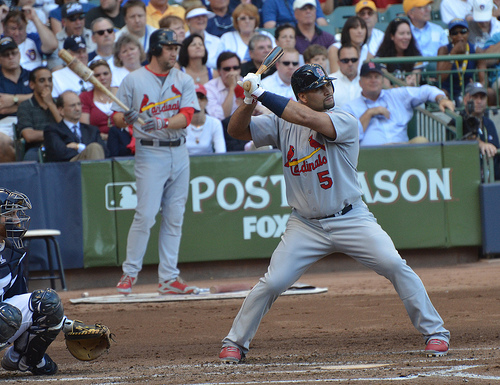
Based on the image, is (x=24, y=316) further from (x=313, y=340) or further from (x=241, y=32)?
(x=241, y=32)

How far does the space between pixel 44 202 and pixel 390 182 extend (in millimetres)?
4192

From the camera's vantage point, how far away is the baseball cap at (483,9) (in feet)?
39.2

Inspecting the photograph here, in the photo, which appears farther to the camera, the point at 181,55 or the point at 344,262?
the point at 181,55

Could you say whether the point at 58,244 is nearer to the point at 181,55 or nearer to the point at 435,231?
the point at 181,55

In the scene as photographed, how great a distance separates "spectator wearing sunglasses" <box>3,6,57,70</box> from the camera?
438 inches

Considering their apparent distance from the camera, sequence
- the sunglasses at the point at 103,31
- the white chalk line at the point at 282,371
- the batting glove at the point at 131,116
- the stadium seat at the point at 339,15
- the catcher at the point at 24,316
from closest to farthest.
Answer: the white chalk line at the point at 282,371 < the catcher at the point at 24,316 < the batting glove at the point at 131,116 < the sunglasses at the point at 103,31 < the stadium seat at the point at 339,15

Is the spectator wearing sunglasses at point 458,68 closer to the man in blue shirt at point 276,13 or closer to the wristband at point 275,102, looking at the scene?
the man in blue shirt at point 276,13

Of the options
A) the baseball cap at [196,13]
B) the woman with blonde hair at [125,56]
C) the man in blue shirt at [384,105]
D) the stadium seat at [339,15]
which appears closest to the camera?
the man in blue shirt at [384,105]

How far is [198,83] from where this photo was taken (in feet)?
35.4

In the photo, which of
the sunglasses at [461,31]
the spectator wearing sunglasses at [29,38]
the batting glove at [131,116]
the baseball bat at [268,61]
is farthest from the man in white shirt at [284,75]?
the baseball bat at [268,61]

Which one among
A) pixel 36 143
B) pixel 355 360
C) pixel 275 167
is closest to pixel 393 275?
pixel 355 360

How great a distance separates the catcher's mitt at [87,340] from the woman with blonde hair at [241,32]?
7625 mm

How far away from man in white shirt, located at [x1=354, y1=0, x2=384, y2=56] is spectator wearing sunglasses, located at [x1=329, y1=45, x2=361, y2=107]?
1.59 metres

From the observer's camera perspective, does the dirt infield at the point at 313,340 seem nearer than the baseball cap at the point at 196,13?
Yes
